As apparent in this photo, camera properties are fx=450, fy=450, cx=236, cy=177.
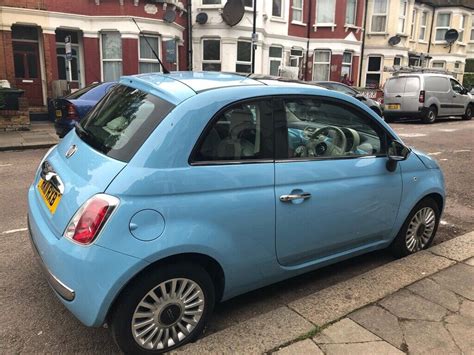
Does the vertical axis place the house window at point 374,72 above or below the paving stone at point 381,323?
above

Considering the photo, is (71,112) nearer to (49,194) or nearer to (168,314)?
(49,194)

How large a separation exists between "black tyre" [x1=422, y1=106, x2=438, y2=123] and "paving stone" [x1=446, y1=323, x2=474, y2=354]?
15851 mm

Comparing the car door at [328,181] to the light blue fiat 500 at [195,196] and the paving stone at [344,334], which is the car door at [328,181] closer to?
the light blue fiat 500 at [195,196]

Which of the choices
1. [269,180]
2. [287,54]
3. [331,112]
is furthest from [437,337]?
[287,54]

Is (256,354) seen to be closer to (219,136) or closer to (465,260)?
(219,136)

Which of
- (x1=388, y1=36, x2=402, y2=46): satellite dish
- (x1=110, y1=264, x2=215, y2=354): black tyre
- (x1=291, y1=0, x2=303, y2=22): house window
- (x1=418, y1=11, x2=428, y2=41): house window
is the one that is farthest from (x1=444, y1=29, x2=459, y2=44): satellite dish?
(x1=110, y1=264, x2=215, y2=354): black tyre

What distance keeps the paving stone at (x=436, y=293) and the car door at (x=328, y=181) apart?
540 millimetres

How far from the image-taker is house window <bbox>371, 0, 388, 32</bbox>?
88.1 feet

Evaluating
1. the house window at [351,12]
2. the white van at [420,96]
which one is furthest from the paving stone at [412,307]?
the house window at [351,12]

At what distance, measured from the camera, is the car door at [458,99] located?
60.8 feet

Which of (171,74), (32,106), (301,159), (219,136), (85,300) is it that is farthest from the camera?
(32,106)

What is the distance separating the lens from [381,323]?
2.90 m

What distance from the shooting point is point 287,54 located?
77.6ft

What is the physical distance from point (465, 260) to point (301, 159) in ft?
6.41
